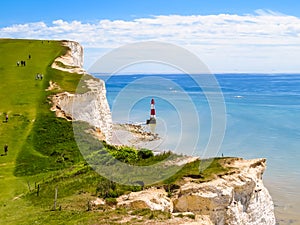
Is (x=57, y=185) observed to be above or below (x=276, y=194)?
above

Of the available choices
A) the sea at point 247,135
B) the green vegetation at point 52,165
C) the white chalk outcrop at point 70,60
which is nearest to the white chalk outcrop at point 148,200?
the green vegetation at point 52,165

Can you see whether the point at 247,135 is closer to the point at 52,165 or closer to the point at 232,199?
the point at 52,165

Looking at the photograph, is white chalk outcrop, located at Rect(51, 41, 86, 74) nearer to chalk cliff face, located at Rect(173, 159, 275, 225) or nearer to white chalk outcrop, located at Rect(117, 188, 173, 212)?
chalk cliff face, located at Rect(173, 159, 275, 225)

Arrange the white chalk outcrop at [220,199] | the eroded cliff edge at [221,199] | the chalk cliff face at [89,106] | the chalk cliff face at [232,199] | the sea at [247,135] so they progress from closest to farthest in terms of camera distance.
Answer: the eroded cliff edge at [221,199]
the white chalk outcrop at [220,199]
the chalk cliff face at [232,199]
the sea at [247,135]
the chalk cliff face at [89,106]

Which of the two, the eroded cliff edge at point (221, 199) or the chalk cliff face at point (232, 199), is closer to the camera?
the eroded cliff edge at point (221, 199)

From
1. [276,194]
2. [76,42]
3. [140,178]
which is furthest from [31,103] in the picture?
[76,42]

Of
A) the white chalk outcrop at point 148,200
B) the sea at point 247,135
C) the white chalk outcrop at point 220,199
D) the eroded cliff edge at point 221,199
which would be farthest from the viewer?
the sea at point 247,135

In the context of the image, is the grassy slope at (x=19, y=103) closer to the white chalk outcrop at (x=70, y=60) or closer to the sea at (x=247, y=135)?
the white chalk outcrop at (x=70, y=60)

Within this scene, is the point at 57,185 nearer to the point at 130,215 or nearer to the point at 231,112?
the point at 130,215
